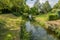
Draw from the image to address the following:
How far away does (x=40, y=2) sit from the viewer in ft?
96.2

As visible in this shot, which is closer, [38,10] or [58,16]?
[58,16]

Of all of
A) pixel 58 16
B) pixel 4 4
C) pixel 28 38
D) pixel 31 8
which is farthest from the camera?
pixel 31 8

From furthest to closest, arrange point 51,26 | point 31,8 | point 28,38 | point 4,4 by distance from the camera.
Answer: point 31,8 → point 4,4 → point 51,26 → point 28,38

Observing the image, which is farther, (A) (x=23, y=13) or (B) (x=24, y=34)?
(A) (x=23, y=13)

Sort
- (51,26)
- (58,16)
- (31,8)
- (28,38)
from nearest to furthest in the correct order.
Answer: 1. (28,38)
2. (51,26)
3. (58,16)
4. (31,8)

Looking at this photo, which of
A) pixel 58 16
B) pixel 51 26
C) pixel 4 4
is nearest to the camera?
pixel 51 26

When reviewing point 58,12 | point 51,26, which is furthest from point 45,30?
point 58,12

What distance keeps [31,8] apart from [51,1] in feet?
11.6

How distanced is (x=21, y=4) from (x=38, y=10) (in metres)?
2.63

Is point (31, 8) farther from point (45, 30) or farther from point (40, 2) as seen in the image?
point (45, 30)

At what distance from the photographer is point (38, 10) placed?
2806 centimetres

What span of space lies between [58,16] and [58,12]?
2.83ft

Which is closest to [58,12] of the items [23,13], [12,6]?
[23,13]

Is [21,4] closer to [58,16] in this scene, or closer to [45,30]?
[58,16]
